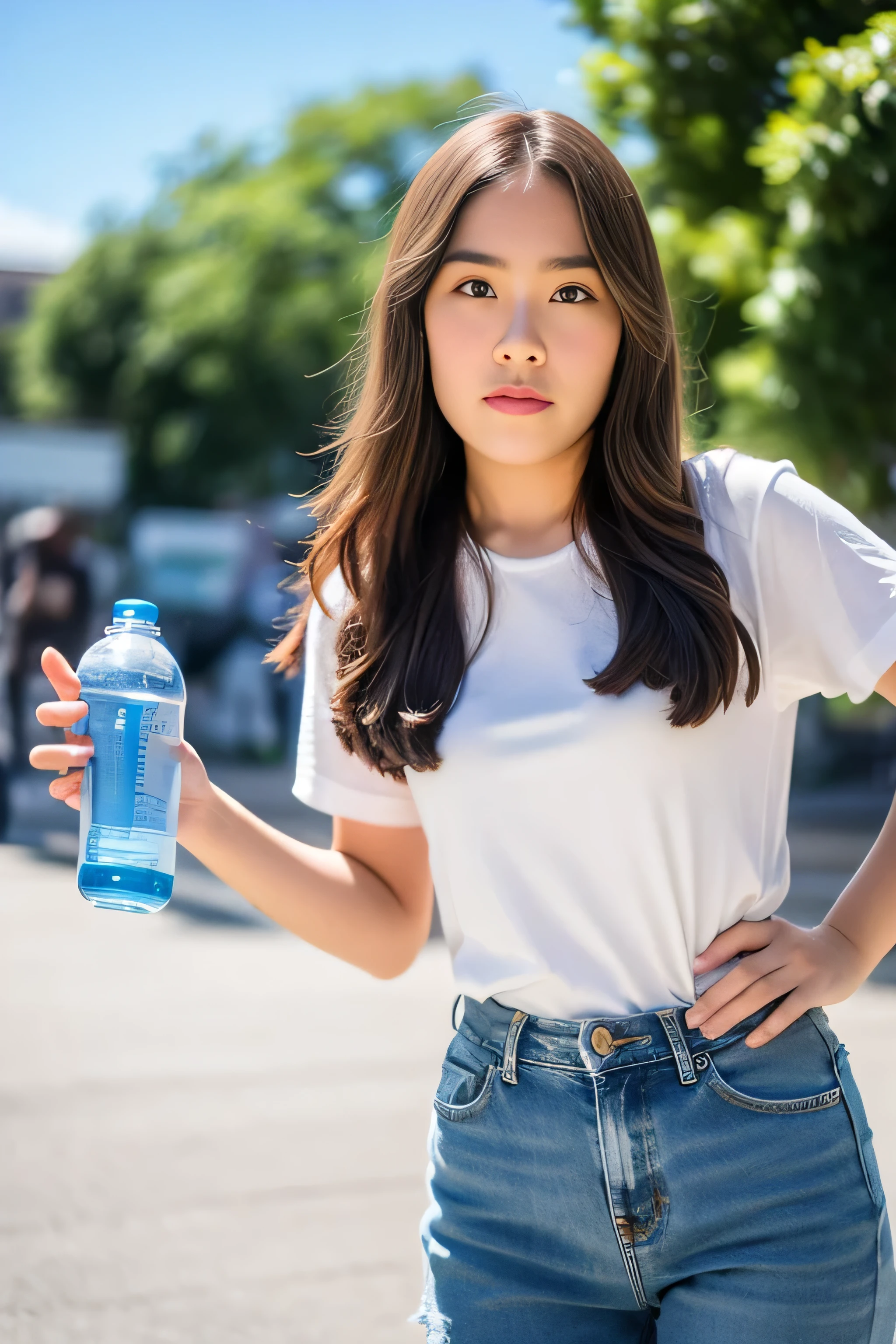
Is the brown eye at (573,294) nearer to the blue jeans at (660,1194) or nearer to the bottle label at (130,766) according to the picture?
Result: the bottle label at (130,766)

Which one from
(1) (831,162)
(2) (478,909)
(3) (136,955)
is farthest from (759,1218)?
(3) (136,955)

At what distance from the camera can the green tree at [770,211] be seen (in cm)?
510

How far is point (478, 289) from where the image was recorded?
1.73 meters

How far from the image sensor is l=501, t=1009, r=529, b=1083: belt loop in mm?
1557

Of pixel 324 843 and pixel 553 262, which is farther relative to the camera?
pixel 324 843

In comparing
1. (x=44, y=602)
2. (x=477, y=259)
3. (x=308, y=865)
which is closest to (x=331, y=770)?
(x=308, y=865)

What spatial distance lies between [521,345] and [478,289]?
13 centimetres

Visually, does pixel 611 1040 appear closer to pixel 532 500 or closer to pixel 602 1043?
pixel 602 1043

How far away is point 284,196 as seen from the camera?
2055 cm

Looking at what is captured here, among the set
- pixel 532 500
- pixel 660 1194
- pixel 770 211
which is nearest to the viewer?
pixel 660 1194

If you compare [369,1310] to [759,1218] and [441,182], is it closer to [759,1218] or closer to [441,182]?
[759,1218]

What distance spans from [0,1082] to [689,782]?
381cm

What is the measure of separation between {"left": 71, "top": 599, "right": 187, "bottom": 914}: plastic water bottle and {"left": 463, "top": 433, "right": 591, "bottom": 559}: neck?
0.45 metres

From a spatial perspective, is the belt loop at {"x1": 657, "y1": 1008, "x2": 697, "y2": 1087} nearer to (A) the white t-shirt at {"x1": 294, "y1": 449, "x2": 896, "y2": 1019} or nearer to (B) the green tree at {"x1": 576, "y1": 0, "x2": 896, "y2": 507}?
(A) the white t-shirt at {"x1": 294, "y1": 449, "x2": 896, "y2": 1019}
